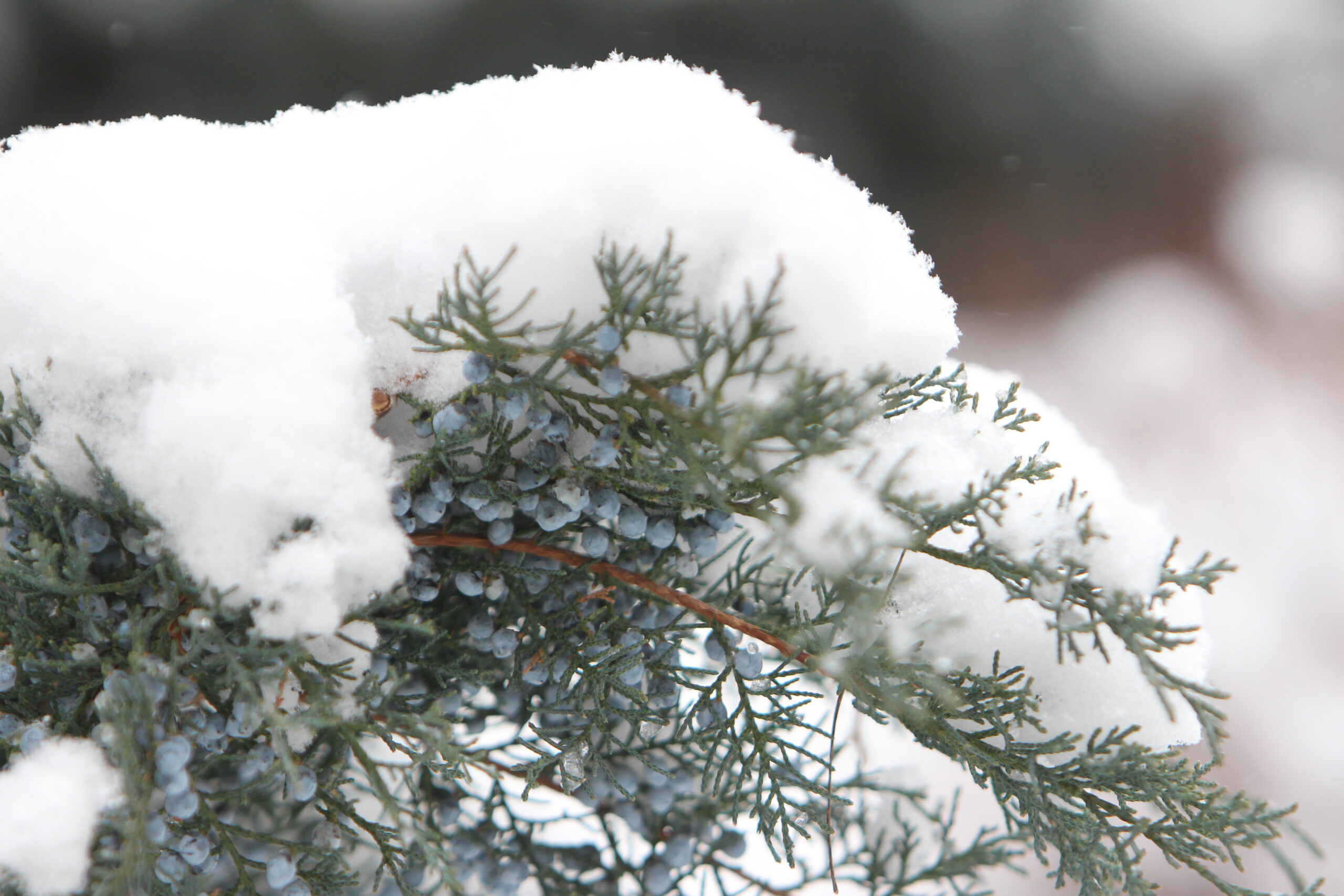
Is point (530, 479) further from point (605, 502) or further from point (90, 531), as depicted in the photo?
point (90, 531)

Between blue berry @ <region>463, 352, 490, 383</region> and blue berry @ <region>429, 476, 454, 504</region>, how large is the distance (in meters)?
0.07

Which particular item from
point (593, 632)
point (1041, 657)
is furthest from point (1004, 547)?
point (593, 632)

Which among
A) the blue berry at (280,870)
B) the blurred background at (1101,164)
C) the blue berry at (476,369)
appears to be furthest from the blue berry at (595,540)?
the blurred background at (1101,164)

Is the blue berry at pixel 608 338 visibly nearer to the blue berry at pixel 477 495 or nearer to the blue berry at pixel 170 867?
the blue berry at pixel 477 495

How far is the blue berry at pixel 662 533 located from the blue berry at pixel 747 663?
87 millimetres

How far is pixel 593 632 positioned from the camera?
0.49 m

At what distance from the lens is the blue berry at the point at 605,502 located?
45 cm

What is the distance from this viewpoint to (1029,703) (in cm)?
48

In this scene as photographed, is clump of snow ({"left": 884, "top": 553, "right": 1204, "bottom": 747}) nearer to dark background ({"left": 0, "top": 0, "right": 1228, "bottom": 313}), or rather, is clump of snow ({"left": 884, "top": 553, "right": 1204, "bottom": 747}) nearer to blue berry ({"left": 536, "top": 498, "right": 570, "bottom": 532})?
blue berry ({"left": 536, "top": 498, "right": 570, "bottom": 532})

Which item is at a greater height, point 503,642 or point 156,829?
point 503,642

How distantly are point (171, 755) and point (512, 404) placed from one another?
0.72 ft

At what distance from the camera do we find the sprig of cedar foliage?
38cm

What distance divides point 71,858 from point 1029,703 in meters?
0.48

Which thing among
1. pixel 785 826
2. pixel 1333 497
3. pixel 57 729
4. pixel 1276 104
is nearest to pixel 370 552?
pixel 57 729
